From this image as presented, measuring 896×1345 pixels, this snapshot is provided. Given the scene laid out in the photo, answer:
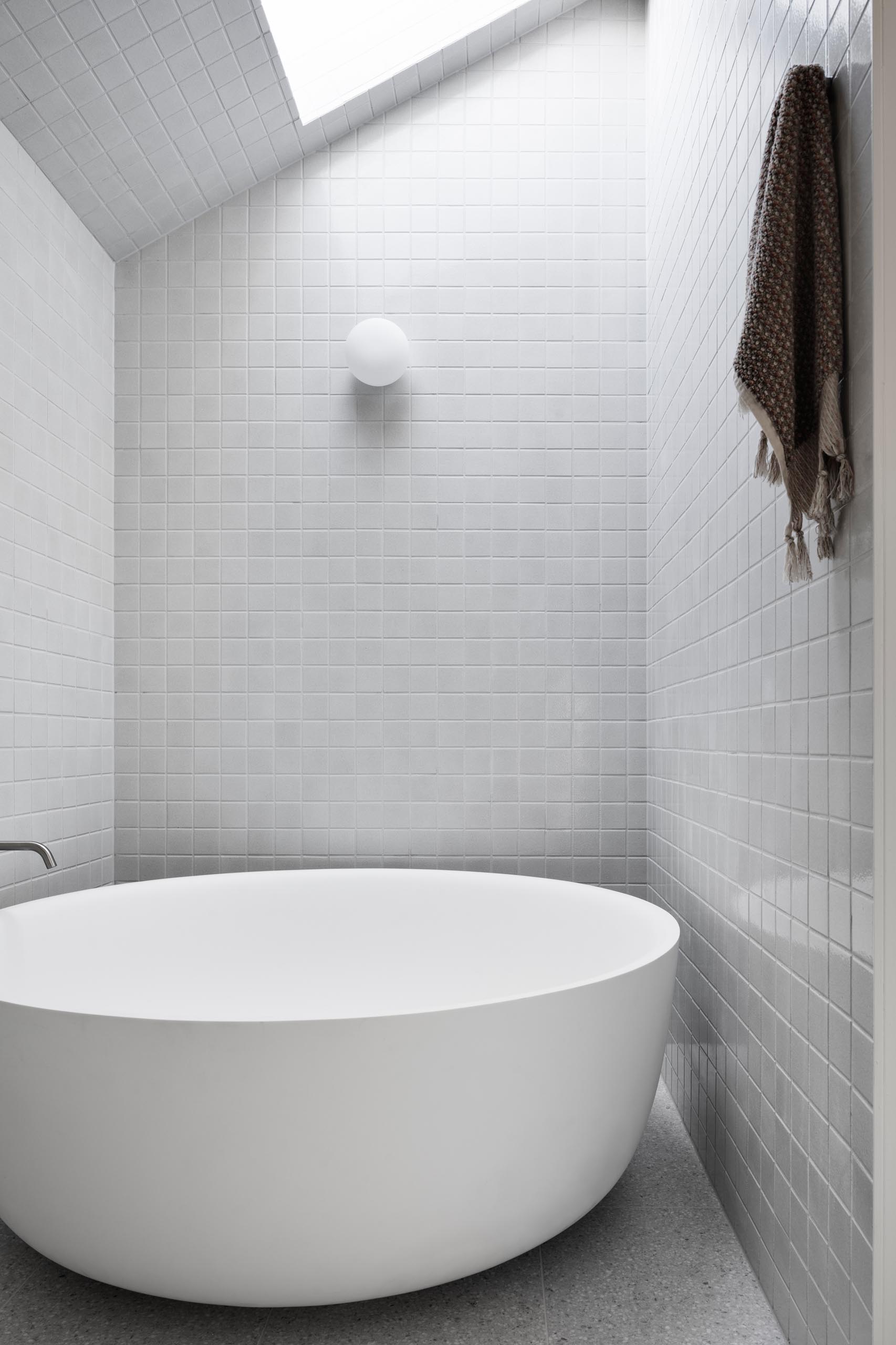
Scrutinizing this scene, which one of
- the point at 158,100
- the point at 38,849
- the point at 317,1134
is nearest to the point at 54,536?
the point at 38,849

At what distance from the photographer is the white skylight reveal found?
2.46m

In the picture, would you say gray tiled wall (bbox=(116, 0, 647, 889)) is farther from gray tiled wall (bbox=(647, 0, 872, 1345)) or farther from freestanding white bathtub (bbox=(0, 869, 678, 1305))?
freestanding white bathtub (bbox=(0, 869, 678, 1305))

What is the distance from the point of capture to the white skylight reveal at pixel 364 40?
2.46 metres

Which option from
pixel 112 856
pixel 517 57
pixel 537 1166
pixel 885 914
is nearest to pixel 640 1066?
pixel 537 1166

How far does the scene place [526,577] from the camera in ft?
8.94

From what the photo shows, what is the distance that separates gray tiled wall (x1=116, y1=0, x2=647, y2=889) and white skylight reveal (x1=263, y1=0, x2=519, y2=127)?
0.46 ft

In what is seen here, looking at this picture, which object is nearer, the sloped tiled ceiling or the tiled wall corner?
the sloped tiled ceiling

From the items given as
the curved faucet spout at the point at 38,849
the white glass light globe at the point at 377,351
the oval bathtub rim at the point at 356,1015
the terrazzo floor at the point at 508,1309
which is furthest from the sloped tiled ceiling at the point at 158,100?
the terrazzo floor at the point at 508,1309

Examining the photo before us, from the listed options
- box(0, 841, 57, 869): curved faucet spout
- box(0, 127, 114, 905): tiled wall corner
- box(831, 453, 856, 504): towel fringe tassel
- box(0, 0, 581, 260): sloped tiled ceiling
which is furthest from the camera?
box(0, 127, 114, 905): tiled wall corner

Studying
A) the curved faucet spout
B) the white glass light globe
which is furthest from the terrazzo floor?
the white glass light globe

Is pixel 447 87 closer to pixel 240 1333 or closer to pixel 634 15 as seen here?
pixel 634 15

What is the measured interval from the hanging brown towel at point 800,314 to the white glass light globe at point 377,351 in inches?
58.0

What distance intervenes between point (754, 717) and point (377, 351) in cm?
154

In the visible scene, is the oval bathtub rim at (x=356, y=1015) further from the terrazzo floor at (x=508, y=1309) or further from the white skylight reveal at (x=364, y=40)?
the white skylight reveal at (x=364, y=40)
